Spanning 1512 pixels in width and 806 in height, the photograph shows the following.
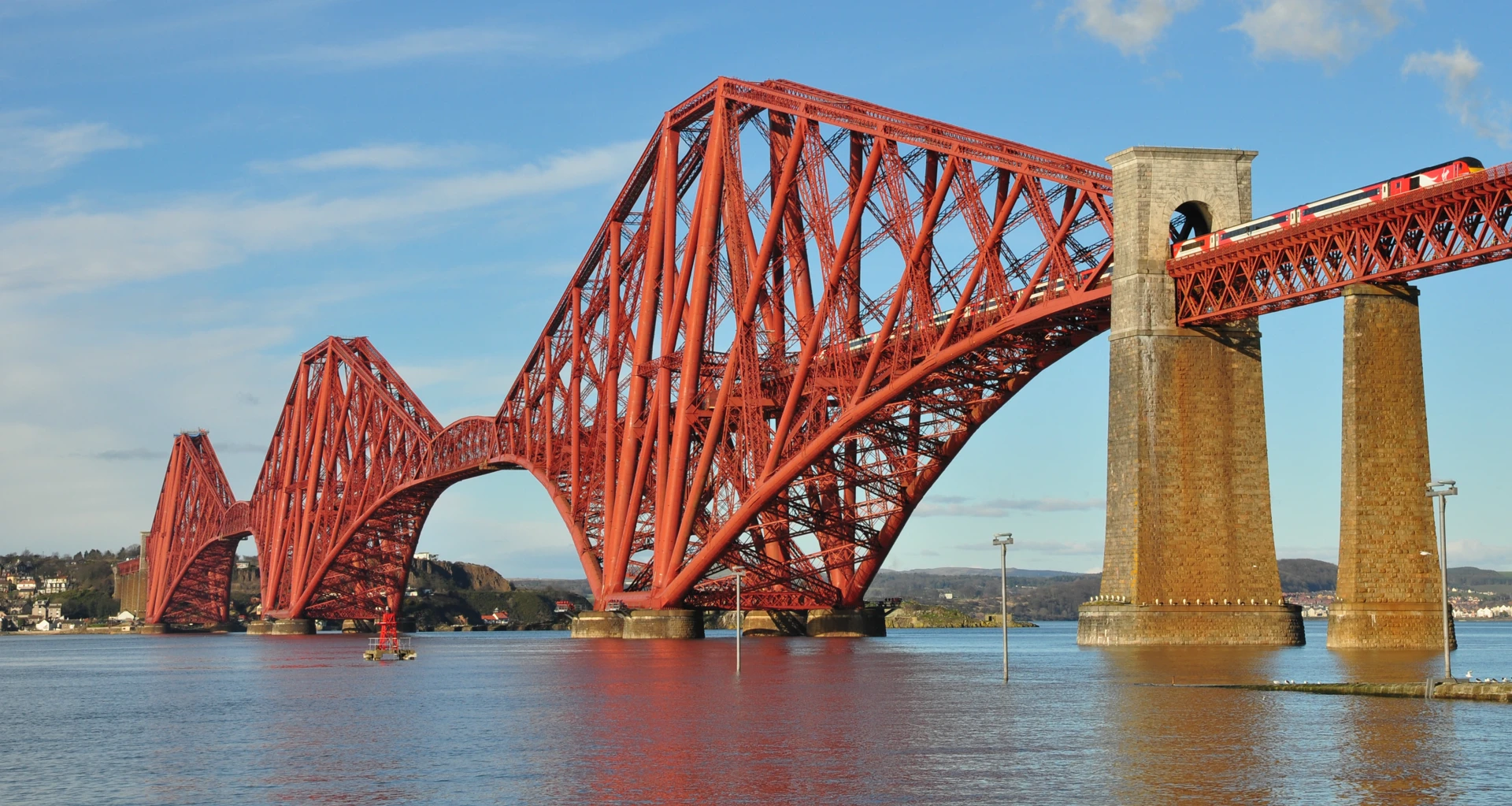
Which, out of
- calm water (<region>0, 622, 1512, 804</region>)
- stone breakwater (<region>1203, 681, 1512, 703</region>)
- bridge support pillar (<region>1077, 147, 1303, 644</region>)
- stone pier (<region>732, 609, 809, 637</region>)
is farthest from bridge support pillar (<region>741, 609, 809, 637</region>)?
stone breakwater (<region>1203, 681, 1512, 703</region>)

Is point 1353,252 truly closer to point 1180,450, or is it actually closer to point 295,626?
point 1180,450

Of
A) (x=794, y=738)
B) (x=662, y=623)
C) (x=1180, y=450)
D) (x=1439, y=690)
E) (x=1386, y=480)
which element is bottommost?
(x=794, y=738)

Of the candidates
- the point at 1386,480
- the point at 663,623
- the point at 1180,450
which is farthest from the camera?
the point at 663,623

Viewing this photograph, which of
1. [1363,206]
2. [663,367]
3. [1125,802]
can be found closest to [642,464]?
[663,367]

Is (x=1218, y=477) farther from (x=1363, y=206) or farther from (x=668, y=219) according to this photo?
(x=668, y=219)

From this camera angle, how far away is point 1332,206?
5462cm

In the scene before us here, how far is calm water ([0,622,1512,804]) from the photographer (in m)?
26.8

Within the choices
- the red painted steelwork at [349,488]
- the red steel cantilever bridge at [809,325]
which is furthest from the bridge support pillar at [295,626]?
the red steel cantilever bridge at [809,325]

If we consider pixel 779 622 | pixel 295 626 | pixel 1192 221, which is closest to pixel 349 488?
pixel 295 626

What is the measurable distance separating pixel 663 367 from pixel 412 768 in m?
61.0

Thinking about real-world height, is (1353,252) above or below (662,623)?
above

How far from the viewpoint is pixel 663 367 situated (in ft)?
302

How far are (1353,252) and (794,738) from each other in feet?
94.0

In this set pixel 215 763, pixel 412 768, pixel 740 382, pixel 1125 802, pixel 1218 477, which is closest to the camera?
pixel 1125 802
